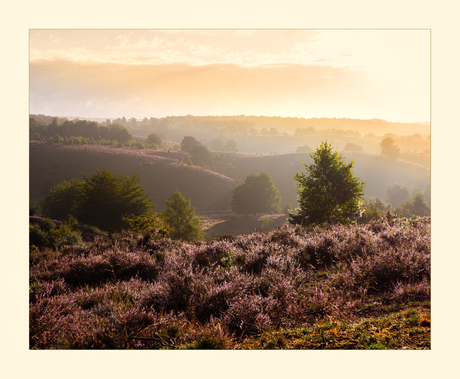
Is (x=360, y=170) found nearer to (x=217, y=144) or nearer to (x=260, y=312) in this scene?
(x=217, y=144)

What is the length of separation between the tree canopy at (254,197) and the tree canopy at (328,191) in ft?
143

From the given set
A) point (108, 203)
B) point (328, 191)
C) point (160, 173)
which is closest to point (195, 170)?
point (160, 173)

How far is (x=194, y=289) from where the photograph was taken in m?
4.68

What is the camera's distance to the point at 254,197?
61.6 metres

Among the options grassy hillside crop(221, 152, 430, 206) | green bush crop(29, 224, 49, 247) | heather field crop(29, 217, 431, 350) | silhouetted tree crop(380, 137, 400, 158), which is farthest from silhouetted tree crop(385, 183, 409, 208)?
green bush crop(29, 224, 49, 247)

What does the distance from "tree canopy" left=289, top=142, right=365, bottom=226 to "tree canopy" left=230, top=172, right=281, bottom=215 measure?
143ft

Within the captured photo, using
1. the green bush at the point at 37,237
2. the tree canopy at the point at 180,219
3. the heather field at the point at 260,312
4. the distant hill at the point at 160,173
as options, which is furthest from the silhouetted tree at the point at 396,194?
the green bush at the point at 37,237

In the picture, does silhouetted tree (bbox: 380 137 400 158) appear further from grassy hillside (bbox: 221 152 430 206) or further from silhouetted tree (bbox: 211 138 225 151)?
silhouetted tree (bbox: 211 138 225 151)

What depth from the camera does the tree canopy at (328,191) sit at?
1639cm

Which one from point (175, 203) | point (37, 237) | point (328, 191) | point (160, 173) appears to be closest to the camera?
point (37, 237)

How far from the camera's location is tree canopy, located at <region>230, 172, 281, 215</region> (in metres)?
61.0

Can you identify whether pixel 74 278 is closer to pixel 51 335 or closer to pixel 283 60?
pixel 51 335

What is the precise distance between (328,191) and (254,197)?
44.8 meters

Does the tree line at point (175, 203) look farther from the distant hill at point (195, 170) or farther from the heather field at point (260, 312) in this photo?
the distant hill at point (195, 170)
